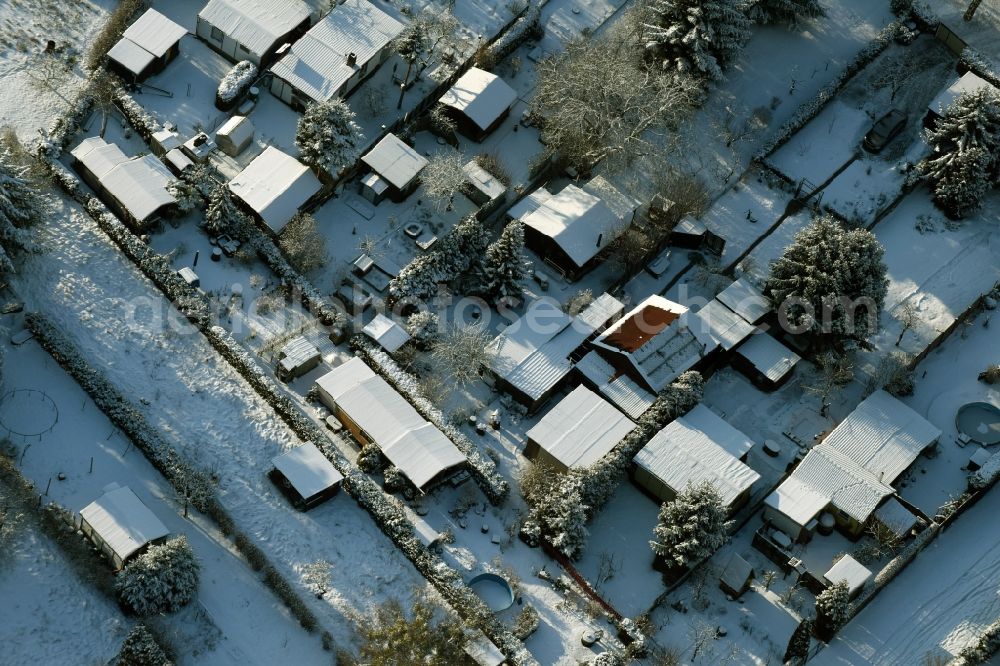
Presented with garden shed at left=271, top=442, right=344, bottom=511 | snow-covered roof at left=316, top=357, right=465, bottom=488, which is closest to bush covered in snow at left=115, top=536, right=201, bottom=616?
garden shed at left=271, top=442, right=344, bottom=511

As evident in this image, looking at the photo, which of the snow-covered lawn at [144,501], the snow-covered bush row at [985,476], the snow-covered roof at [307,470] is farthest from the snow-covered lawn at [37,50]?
the snow-covered bush row at [985,476]

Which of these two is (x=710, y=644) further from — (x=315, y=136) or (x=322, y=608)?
(x=315, y=136)

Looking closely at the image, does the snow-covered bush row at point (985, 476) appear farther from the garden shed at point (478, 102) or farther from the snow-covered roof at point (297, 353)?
the snow-covered roof at point (297, 353)

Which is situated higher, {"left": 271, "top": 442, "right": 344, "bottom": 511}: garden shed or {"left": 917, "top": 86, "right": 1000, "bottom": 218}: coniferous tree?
{"left": 917, "top": 86, "right": 1000, "bottom": 218}: coniferous tree

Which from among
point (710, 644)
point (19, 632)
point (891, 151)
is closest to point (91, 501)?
point (19, 632)

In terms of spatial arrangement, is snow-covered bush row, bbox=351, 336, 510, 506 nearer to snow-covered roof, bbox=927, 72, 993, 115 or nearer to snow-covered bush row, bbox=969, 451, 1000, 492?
snow-covered bush row, bbox=969, 451, 1000, 492

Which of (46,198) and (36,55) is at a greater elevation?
(36,55)

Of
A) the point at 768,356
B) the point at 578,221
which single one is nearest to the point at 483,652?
the point at 768,356
